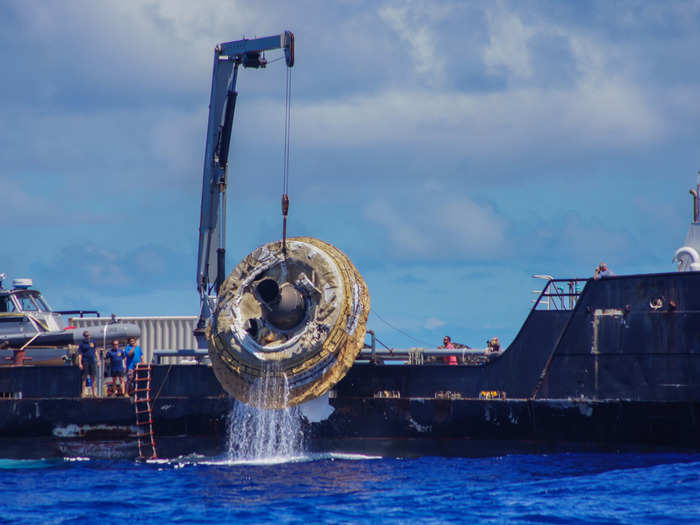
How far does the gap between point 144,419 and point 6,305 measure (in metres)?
7.08

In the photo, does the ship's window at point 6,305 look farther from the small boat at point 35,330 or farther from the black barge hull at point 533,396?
the black barge hull at point 533,396

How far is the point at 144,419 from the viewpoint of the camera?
25.5 m

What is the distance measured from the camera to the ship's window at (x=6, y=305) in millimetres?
29875

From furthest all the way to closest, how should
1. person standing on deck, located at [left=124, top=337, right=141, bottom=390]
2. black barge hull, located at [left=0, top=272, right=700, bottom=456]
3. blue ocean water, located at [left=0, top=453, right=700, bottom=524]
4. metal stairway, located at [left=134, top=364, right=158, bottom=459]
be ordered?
1. person standing on deck, located at [left=124, top=337, right=141, bottom=390]
2. metal stairway, located at [left=134, top=364, right=158, bottom=459]
3. black barge hull, located at [left=0, top=272, right=700, bottom=456]
4. blue ocean water, located at [left=0, top=453, right=700, bottom=524]

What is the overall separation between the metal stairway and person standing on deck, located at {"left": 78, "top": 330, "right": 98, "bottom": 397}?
134 centimetres

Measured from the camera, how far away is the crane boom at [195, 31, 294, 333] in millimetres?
27353

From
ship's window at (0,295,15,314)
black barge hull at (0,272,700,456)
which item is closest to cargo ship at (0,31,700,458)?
black barge hull at (0,272,700,456)

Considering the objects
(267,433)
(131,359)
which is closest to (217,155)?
(131,359)

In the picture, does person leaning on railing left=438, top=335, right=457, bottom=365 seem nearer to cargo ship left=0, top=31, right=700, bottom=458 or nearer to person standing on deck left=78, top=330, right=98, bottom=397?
cargo ship left=0, top=31, right=700, bottom=458

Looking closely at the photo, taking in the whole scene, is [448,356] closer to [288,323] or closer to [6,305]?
[288,323]

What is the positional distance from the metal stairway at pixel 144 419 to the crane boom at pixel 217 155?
9.54 ft

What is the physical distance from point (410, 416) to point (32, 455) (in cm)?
974

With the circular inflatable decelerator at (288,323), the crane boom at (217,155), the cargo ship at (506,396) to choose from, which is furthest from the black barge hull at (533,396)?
the crane boom at (217,155)

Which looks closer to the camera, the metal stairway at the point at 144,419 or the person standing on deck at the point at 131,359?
the metal stairway at the point at 144,419
